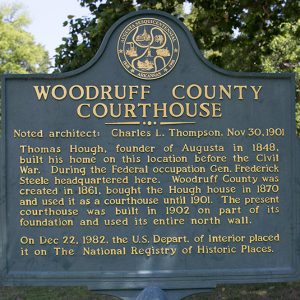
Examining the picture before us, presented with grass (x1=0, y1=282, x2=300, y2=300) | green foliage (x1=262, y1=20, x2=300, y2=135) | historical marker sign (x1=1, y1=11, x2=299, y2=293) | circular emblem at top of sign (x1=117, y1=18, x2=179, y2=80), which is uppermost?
green foliage (x1=262, y1=20, x2=300, y2=135)

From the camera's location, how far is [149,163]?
504cm

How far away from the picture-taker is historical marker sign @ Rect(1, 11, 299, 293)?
16.4 ft

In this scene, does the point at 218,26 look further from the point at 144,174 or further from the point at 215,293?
the point at 144,174

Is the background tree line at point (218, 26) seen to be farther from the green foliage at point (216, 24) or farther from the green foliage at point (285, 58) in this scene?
the green foliage at point (285, 58)

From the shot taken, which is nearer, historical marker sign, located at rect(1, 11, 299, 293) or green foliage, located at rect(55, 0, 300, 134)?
historical marker sign, located at rect(1, 11, 299, 293)

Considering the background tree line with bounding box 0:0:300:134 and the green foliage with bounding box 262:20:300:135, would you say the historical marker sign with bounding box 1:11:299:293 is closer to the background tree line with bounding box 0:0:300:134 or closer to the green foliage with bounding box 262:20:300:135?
the background tree line with bounding box 0:0:300:134

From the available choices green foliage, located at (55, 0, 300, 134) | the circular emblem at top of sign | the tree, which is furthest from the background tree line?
the tree

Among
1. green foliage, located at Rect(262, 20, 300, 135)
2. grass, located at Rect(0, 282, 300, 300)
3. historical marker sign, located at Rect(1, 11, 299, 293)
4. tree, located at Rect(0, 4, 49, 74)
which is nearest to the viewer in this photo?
historical marker sign, located at Rect(1, 11, 299, 293)

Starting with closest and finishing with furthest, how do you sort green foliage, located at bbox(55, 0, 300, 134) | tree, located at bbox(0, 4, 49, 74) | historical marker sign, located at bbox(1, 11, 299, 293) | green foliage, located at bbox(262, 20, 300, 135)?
historical marker sign, located at bbox(1, 11, 299, 293), green foliage, located at bbox(55, 0, 300, 134), green foliage, located at bbox(262, 20, 300, 135), tree, located at bbox(0, 4, 49, 74)

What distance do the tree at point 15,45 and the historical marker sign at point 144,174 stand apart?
28.2 meters

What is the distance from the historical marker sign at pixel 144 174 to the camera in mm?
5000

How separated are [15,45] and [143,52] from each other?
1248 inches

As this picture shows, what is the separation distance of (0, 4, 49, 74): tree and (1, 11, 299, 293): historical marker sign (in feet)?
92.5

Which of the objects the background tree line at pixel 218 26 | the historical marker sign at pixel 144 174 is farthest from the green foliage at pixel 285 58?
the historical marker sign at pixel 144 174
